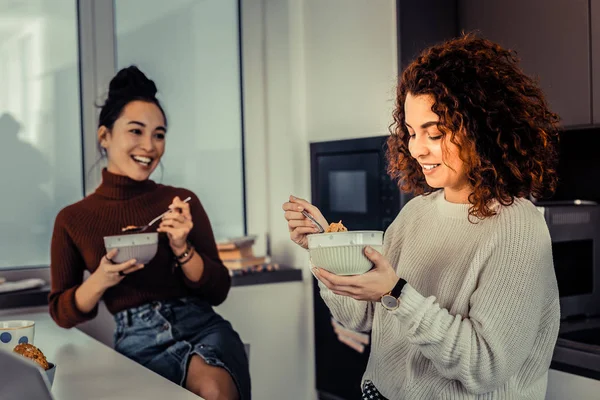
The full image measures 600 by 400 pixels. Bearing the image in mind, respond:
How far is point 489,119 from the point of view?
146 cm

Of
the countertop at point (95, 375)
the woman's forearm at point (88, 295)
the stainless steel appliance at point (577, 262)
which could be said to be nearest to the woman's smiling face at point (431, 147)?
the countertop at point (95, 375)

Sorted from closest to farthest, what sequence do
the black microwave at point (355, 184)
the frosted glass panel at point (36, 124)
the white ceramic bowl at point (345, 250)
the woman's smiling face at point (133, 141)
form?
1. the white ceramic bowl at point (345, 250)
2. the woman's smiling face at point (133, 141)
3. the black microwave at point (355, 184)
4. the frosted glass panel at point (36, 124)

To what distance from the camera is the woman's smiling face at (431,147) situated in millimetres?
1480

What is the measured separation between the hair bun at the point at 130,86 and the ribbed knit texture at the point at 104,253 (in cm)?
26

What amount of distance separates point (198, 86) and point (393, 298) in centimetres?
224

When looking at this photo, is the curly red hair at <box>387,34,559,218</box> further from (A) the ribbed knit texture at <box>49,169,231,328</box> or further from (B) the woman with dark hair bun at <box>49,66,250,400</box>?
(A) the ribbed knit texture at <box>49,169,231,328</box>

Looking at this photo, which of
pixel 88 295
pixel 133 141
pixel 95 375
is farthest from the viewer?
pixel 133 141

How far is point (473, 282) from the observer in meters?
1.44

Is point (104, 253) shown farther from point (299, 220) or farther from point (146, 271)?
point (299, 220)

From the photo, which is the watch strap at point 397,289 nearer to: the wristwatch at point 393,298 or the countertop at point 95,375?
the wristwatch at point 393,298

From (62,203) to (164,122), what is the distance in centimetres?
82

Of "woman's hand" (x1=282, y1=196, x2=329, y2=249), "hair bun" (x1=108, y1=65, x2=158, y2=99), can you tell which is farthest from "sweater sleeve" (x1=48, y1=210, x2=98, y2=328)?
"woman's hand" (x1=282, y1=196, x2=329, y2=249)

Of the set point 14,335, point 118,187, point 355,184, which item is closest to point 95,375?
point 14,335

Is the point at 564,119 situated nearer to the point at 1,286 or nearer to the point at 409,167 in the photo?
the point at 409,167
